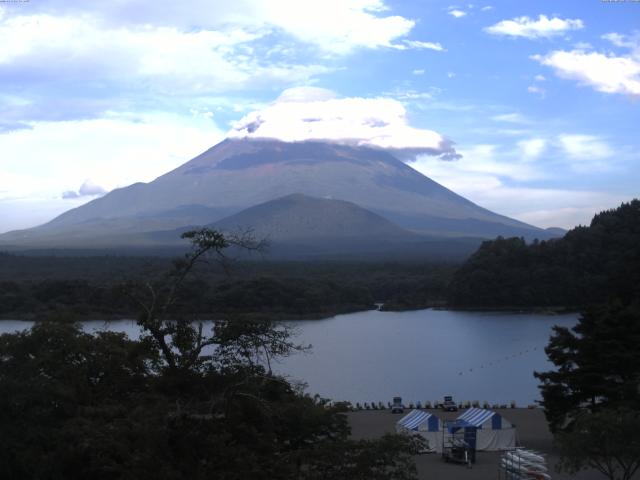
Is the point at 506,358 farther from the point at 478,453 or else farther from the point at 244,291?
the point at 244,291

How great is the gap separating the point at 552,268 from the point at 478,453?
30.5 m

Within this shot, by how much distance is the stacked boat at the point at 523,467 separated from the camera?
9855 millimetres

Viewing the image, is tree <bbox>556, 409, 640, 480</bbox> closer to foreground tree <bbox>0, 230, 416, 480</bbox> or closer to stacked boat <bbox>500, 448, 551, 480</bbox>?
stacked boat <bbox>500, 448, 551, 480</bbox>

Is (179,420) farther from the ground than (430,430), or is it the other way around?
(179,420)

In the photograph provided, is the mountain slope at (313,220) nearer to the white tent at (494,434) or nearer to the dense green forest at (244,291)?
the dense green forest at (244,291)

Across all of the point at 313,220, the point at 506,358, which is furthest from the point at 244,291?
the point at 313,220

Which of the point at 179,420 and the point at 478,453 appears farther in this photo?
the point at 478,453

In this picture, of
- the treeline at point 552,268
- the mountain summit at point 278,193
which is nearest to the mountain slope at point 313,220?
the mountain summit at point 278,193

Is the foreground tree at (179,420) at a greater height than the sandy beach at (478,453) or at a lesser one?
greater

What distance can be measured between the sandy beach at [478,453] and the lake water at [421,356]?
5.65ft

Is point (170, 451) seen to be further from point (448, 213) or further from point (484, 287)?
point (448, 213)

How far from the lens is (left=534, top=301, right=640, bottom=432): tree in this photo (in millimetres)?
11984

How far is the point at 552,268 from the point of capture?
136 ft

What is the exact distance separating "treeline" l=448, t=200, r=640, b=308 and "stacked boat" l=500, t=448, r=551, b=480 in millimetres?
29368
